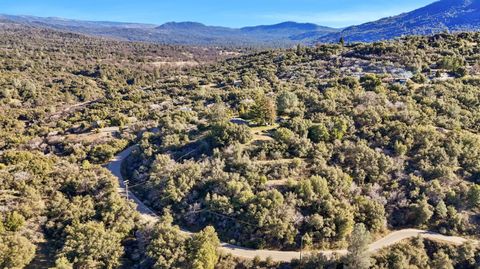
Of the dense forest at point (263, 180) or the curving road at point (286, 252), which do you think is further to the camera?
the curving road at point (286, 252)

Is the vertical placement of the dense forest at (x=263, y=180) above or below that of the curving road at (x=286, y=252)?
above

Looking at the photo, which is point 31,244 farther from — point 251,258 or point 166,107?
point 166,107

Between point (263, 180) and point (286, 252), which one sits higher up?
point (263, 180)

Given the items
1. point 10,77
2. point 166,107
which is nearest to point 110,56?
point 10,77

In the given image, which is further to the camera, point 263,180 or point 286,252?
point 263,180

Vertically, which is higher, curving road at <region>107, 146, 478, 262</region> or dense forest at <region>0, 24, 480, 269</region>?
dense forest at <region>0, 24, 480, 269</region>

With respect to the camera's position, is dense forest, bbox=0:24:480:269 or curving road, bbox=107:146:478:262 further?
curving road, bbox=107:146:478:262

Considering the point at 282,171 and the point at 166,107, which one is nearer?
the point at 282,171

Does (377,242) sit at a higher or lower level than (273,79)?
lower
